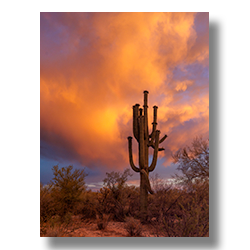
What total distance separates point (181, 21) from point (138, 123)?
3.09 meters

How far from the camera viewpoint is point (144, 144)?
5648 millimetres

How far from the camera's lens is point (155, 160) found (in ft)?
18.3

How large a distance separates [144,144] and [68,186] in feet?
9.05

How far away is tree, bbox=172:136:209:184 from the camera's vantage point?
7148mm

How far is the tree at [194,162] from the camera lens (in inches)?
281

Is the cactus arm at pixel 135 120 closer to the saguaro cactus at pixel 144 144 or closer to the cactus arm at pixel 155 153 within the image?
the saguaro cactus at pixel 144 144

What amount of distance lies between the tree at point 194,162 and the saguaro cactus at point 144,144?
1.92m

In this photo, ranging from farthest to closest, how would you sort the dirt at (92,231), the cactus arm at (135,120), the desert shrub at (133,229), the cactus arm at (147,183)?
the cactus arm at (135,120)
the cactus arm at (147,183)
the desert shrub at (133,229)
the dirt at (92,231)

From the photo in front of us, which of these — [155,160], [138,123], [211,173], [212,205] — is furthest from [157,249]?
[138,123]

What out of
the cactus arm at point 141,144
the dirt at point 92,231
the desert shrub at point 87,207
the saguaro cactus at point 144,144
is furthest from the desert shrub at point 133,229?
the desert shrub at point 87,207

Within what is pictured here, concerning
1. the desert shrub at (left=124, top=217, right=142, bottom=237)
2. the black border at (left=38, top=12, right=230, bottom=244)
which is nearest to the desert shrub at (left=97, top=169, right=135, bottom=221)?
the desert shrub at (left=124, top=217, right=142, bottom=237)

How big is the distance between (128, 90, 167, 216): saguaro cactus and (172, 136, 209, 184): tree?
6.30 feet
